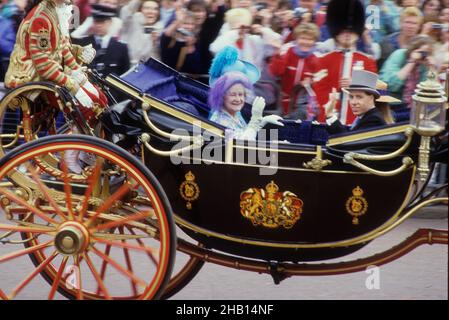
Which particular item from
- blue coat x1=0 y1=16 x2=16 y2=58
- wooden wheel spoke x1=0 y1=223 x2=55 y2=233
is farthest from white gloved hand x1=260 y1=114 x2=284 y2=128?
blue coat x1=0 y1=16 x2=16 y2=58

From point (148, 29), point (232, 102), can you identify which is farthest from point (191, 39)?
point (232, 102)

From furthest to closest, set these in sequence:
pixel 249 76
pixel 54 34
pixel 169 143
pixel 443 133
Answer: pixel 249 76, pixel 54 34, pixel 169 143, pixel 443 133

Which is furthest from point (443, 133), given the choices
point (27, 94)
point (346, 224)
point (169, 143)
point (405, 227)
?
point (405, 227)

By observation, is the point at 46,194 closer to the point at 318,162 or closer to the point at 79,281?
the point at 79,281

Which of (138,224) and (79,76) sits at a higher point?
(79,76)

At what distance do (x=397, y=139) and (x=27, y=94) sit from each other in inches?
67.4

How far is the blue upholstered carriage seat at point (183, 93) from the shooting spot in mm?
4219

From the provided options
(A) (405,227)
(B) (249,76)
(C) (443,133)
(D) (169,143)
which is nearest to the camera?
(C) (443,133)

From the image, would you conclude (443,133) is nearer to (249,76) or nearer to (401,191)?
(401,191)

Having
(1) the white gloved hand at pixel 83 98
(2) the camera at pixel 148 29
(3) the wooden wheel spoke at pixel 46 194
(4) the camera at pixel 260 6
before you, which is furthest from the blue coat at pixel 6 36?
(3) the wooden wheel spoke at pixel 46 194

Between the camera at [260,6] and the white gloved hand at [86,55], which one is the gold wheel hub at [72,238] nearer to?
the white gloved hand at [86,55]

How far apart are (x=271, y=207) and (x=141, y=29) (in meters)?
2.90

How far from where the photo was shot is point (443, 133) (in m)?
3.47

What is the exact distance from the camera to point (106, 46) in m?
5.96
